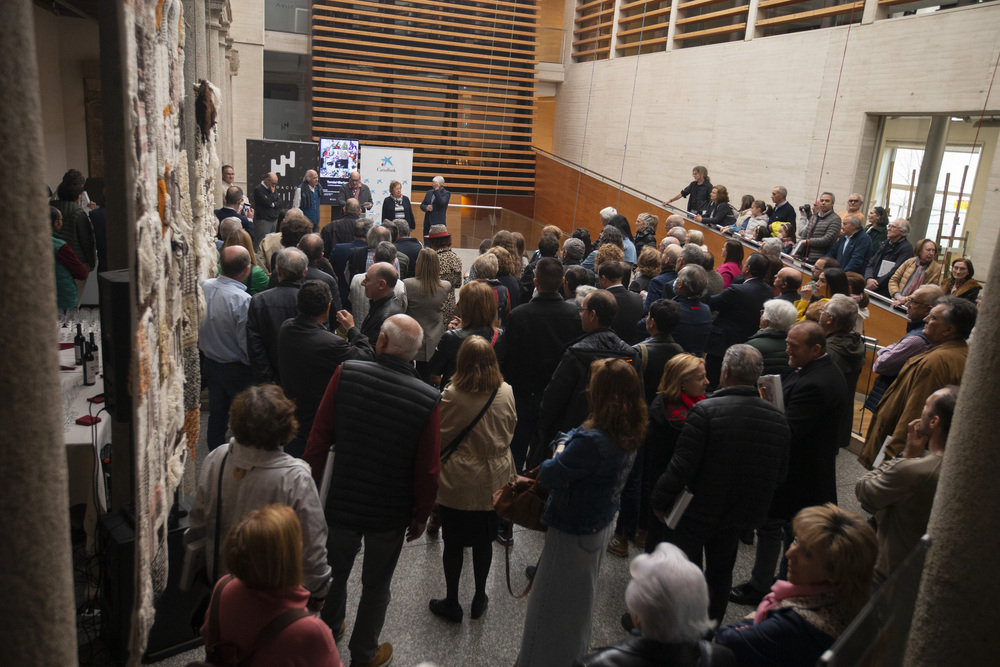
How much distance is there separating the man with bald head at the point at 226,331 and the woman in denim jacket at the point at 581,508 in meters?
2.53

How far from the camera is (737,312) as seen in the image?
5516 millimetres

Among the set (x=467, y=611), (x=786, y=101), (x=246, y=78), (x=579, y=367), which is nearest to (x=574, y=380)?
(x=579, y=367)

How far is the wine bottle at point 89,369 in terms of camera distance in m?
3.95

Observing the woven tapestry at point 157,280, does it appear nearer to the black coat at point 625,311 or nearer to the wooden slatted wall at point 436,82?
the black coat at point 625,311

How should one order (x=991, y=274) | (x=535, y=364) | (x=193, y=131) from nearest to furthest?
1. (x=991, y=274)
2. (x=193, y=131)
3. (x=535, y=364)

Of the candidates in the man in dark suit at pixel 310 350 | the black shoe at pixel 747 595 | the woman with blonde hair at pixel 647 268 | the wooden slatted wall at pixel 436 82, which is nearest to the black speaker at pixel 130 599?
the man in dark suit at pixel 310 350

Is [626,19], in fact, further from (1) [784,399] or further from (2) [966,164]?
(1) [784,399]

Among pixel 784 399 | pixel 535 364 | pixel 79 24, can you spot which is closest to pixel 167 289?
pixel 535 364

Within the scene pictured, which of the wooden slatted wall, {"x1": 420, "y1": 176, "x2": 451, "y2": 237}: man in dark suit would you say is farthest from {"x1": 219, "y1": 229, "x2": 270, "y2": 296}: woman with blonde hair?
the wooden slatted wall

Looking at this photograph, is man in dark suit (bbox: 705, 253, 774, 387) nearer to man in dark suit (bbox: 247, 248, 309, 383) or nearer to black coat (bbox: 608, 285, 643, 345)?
black coat (bbox: 608, 285, 643, 345)

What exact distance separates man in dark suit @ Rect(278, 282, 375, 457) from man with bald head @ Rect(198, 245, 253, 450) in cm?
80

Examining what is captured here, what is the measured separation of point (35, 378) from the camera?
99 centimetres

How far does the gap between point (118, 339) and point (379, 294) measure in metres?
2.43

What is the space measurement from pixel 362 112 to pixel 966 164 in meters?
11.7
